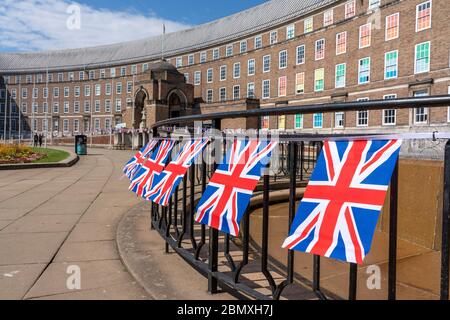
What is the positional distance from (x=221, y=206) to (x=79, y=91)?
292 ft

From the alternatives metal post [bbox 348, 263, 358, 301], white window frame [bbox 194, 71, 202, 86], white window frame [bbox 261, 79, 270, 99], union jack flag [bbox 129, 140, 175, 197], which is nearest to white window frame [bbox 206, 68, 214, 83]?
white window frame [bbox 194, 71, 202, 86]

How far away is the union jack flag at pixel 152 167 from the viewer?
4328 mm

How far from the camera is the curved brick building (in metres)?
31.1

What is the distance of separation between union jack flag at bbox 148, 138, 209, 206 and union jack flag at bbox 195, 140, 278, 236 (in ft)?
1.81

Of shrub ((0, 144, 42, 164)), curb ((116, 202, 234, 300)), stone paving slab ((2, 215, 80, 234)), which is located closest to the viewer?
curb ((116, 202, 234, 300))

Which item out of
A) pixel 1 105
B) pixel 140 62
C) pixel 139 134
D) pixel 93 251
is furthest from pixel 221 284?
pixel 1 105

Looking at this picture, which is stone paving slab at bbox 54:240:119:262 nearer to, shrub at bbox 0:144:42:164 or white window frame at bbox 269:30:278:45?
shrub at bbox 0:144:42:164

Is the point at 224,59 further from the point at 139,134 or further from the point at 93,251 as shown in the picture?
the point at 93,251

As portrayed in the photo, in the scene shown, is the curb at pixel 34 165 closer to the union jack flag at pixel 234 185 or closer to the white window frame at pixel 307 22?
the union jack flag at pixel 234 185

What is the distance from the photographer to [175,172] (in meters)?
3.83

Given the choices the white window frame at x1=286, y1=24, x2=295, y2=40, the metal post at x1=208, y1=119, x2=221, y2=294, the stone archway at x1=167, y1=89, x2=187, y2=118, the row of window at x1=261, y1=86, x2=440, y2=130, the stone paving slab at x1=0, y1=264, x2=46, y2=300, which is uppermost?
the white window frame at x1=286, y1=24, x2=295, y2=40

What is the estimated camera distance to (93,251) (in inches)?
163

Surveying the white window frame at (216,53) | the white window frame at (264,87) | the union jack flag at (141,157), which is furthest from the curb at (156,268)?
the white window frame at (216,53)

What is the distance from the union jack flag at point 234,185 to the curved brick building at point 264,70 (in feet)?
15.4
